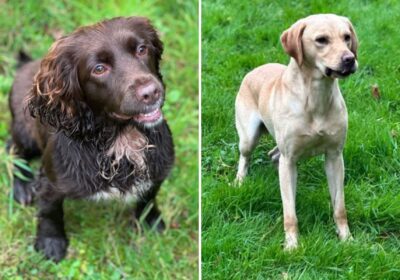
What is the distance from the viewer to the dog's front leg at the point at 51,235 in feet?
12.7

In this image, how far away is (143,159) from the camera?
11.7ft

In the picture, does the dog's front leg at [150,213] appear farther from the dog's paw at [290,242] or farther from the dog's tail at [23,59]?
the dog's tail at [23,59]

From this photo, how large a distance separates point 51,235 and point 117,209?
45 cm

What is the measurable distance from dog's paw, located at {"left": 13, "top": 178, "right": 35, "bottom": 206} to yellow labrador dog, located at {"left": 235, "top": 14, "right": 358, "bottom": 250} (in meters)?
1.41

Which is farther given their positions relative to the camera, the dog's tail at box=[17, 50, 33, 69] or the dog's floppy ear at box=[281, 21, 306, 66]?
the dog's tail at box=[17, 50, 33, 69]

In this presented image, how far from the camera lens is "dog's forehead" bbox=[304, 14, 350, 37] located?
303cm

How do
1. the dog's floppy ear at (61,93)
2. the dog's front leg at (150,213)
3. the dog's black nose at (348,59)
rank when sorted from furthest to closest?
the dog's front leg at (150,213)
the dog's floppy ear at (61,93)
the dog's black nose at (348,59)

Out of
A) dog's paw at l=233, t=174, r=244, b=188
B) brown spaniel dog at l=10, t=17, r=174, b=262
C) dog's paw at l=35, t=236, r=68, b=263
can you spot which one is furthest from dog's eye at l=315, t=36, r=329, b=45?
dog's paw at l=35, t=236, r=68, b=263

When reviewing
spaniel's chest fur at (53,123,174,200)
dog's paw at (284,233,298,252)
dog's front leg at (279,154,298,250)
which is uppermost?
spaniel's chest fur at (53,123,174,200)

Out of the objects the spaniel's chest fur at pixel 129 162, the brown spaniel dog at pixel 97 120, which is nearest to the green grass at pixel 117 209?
the brown spaniel dog at pixel 97 120

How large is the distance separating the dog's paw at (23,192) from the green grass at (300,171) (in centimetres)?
120

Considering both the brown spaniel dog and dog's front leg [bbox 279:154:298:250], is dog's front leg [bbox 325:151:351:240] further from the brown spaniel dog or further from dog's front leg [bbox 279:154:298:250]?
the brown spaniel dog

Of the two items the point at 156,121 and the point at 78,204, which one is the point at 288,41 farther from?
the point at 78,204

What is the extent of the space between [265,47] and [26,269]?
1.93 m
